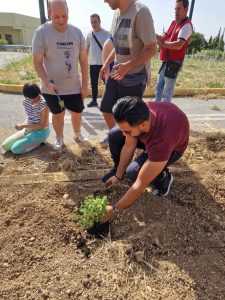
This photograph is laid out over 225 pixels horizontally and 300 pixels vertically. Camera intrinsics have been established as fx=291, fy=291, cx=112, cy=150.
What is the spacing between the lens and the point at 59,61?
3.35 m

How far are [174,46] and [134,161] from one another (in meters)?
2.06

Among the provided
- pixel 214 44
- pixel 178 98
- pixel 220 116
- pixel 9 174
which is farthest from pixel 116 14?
pixel 214 44

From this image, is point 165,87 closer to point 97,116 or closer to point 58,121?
point 97,116

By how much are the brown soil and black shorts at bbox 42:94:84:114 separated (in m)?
0.87

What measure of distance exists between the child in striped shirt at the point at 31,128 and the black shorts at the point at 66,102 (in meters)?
0.17

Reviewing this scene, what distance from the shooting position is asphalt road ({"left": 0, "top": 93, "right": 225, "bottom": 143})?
4663mm

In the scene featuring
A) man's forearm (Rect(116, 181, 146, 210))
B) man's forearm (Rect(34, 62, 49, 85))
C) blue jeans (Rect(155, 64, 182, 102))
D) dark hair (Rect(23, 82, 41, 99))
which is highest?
man's forearm (Rect(34, 62, 49, 85))

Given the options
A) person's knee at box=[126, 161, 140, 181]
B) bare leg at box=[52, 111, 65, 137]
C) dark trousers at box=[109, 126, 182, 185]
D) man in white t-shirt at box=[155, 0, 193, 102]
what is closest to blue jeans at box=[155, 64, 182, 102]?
man in white t-shirt at box=[155, 0, 193, 102]

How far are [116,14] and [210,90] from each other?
5101mm

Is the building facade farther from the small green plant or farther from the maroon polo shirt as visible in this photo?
the small green plant

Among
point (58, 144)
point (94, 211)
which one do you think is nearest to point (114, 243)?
point (94, 211)

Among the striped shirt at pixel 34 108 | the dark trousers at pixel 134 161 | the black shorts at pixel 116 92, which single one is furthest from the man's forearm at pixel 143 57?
the striped shirt at pixel 34 108

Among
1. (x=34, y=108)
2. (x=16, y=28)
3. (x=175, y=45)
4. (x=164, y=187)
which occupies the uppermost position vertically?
(x=175, y=45)

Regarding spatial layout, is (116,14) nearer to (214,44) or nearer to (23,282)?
(23,282)
